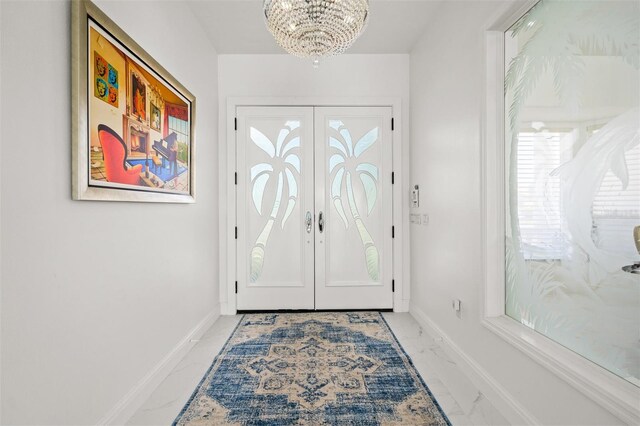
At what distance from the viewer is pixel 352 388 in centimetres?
197

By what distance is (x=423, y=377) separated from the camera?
210 centimetres

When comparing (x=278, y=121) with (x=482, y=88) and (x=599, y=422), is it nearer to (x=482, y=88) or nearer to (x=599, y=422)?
(x=482, y=88)

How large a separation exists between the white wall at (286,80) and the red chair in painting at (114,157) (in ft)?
5.63

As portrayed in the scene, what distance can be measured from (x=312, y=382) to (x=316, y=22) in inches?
77.4

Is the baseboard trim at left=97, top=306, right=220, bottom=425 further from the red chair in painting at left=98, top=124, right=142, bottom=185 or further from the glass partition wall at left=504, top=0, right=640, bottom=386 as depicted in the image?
the glass partition wall at left=504, top=0, right=640, bottom=386

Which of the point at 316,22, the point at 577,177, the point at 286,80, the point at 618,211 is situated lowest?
the point at 618,211

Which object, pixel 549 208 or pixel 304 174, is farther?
pixel 304 174

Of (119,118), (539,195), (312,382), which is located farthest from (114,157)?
(539,195)

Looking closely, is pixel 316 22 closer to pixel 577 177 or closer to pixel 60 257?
pixel 577 177

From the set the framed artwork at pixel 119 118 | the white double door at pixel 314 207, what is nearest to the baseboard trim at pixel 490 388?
the white double door at pixel 314 207

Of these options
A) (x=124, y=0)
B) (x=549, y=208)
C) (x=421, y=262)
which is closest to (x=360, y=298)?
(x=421, y=262)

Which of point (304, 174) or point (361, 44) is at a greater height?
point (361, 44)

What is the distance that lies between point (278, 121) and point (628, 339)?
3.02m

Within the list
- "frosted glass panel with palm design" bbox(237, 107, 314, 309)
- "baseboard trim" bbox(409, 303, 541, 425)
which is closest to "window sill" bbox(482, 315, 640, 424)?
"baseboard trim" bbox(409, 303, 541, 425)
